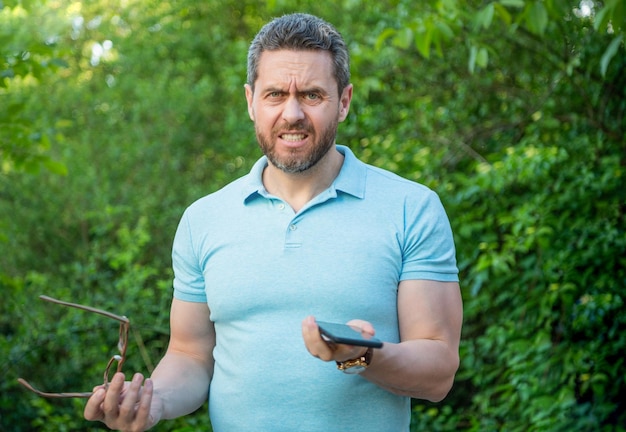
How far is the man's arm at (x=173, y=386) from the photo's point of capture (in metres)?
2.05

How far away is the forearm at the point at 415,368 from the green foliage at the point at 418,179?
3.48 ft

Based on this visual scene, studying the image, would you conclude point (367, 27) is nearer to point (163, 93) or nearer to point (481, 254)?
point (163, 93)

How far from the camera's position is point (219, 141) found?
6.99 meters

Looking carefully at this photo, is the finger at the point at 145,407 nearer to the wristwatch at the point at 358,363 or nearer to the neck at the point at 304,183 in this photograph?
the wristwatch at the point at 358,363

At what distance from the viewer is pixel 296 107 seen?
2.31m

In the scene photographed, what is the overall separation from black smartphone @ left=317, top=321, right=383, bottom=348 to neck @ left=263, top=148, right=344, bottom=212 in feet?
1.93

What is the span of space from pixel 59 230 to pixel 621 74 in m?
3.93

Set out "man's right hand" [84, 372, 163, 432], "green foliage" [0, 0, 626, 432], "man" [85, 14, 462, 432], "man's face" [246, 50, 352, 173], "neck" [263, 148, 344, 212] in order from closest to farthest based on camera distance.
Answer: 1. "man's right hand" [84, 372, 163, 432]
2. "man" [85, 14, 462, 432]
3. "man's face" [246, 50, 352, 173]
4. "neck" [263, 148, 344, 212]
5. "green foliage" [0, 0, 626, 432]

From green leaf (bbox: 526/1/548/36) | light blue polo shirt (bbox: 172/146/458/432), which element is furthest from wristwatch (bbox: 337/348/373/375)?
green leaf (bbox: 526/1/548/36)

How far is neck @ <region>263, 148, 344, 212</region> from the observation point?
7.99 feet

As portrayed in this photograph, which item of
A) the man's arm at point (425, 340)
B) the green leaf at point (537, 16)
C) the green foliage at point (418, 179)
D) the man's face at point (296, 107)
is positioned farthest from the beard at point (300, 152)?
the green leaf at point (537, 16)

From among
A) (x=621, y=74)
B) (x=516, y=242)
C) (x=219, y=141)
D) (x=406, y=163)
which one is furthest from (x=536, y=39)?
(x=219, y=141)

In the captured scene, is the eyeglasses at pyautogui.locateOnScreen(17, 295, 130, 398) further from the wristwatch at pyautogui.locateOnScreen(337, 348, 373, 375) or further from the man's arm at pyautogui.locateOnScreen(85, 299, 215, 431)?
the wristwatch at pyautogui.locateOnScreen(337, 348, 373, 375)

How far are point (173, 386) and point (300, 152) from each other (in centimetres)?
71
